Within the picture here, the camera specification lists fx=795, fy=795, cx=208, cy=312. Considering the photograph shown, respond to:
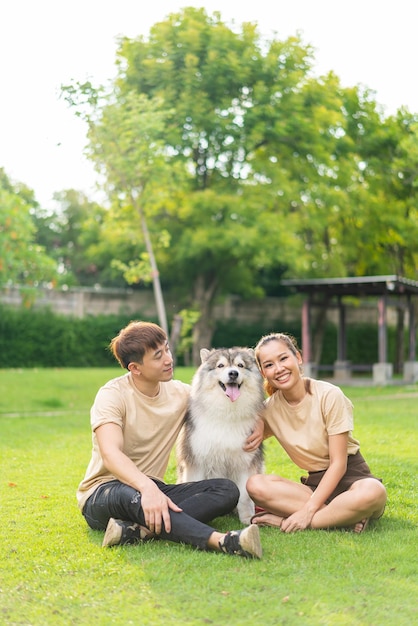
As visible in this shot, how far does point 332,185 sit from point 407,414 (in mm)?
12702

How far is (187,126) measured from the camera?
22.6 meters

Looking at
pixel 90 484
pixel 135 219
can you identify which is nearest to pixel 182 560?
pixel 90 484

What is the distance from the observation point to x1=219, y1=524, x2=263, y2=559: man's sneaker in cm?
427

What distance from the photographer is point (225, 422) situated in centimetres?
534

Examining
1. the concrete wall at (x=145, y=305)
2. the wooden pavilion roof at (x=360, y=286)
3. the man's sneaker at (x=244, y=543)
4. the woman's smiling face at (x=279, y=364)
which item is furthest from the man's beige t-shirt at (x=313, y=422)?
the concrete wall at (x=145, y=305)

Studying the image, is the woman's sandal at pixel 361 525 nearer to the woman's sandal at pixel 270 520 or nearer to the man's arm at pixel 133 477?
the woman's sandal at pixel 270 520

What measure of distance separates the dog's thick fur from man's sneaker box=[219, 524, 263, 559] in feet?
3.21

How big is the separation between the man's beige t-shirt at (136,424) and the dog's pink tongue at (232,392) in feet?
1.15

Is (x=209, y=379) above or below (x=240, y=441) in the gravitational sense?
above

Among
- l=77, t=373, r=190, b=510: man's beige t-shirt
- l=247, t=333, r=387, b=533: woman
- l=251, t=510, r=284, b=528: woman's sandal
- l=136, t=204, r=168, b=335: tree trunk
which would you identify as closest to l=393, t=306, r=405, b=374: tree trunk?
l=136, t=204, r=168, b=335: tree trunk

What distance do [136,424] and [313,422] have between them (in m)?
1.13

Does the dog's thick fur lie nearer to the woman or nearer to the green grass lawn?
the woman

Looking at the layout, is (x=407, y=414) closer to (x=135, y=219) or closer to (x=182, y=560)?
(x=182, y=560)

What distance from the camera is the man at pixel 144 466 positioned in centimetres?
451
